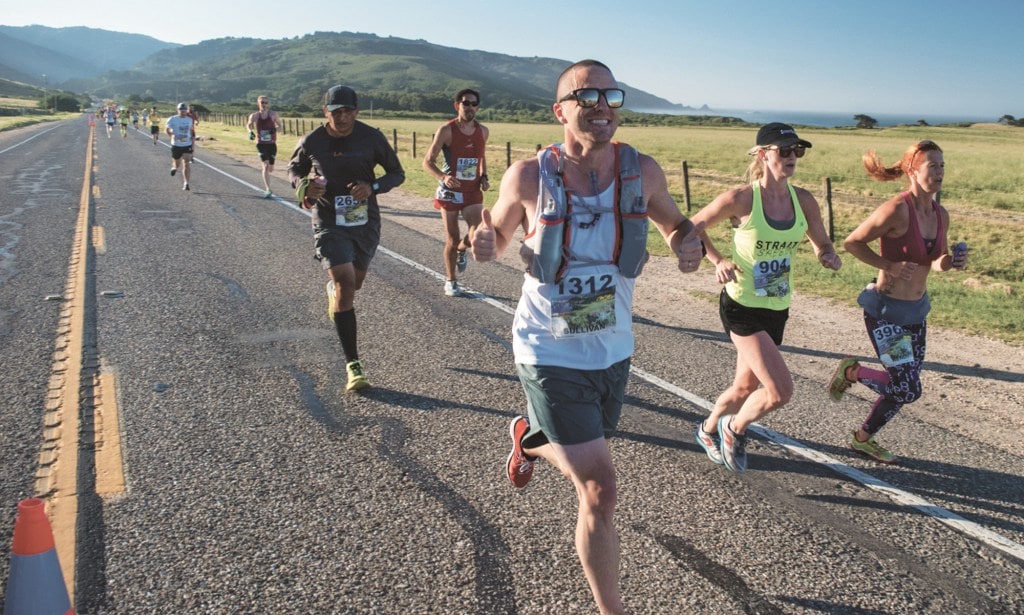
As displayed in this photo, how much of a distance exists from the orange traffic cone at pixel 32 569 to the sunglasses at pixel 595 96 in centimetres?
229

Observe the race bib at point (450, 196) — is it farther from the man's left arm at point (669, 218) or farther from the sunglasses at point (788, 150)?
the man's left arm at point (669, 218)

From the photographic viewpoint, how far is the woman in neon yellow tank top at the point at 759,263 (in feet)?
13.6

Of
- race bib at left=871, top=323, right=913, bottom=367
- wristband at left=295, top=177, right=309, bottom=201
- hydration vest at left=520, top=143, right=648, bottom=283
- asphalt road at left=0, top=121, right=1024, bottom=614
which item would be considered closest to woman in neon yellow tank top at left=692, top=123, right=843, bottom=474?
asphalt road at left=0, top=121, right=1024, bottom=614

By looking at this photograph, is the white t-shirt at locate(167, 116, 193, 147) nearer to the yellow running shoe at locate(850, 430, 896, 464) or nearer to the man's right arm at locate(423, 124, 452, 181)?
the man's right arm at locate(423, 124, 452, 181)

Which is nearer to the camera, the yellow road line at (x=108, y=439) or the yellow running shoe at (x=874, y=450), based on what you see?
the yellow road line at (x=108, y=439)

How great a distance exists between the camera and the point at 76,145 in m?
37.4

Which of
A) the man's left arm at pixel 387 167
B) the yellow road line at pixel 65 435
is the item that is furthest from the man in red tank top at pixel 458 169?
the yellow road line at pixel 65 435

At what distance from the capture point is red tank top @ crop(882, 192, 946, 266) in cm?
452

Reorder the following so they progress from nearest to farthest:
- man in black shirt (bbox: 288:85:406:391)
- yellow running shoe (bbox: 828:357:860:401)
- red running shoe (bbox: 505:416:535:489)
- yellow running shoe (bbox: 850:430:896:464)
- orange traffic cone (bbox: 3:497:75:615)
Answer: orange traffic cone (bbox: 3:497:75:615) < red running shoe (bbox: 505:416:535:489) < yellow running shoe (bbox: 850:430:896:464) < yellow running shoe (bbox: 828:357:860:401) < man in black shirt (bbox: 288:85:406:391)

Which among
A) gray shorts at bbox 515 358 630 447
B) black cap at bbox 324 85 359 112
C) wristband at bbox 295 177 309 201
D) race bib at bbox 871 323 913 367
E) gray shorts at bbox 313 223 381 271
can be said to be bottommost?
race bib at bbox 871 323 913 367

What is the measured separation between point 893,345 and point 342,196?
376 centimetres

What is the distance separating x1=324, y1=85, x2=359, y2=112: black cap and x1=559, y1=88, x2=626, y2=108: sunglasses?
9.69 feet

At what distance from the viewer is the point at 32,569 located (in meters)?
2.57

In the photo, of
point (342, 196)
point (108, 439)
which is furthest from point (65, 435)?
point (342, 196)
